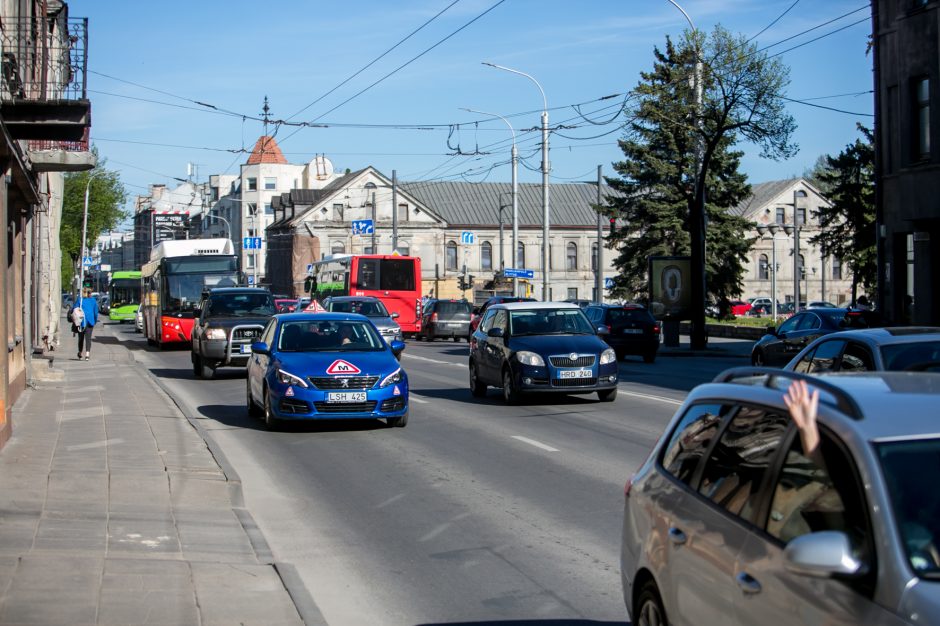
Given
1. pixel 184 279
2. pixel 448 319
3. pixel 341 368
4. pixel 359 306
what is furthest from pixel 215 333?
pixel 448 319

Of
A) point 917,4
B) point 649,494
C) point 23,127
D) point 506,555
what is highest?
point 917,4

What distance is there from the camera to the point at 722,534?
13.8ft

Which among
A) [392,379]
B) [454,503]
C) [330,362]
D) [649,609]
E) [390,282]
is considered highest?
[390,282]

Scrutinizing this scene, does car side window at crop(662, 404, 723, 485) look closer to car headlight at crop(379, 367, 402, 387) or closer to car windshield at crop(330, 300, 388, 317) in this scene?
car headlight at crop(379, 367, 402, 387)

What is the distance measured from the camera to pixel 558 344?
1897 centimetres

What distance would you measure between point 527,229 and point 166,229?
44586mm

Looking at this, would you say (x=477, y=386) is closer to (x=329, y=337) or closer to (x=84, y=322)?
(x=329, y=337)

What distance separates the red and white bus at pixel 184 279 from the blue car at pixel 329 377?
22961 mm

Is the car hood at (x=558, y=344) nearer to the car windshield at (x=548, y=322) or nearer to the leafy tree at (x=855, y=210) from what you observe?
the car windshield at (x=548, y=322)

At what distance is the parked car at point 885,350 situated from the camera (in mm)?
10047

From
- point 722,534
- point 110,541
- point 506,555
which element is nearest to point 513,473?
point 506,555

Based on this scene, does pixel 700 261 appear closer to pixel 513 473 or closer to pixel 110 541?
pixel 513 473

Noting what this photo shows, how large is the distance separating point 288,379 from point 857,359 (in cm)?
748

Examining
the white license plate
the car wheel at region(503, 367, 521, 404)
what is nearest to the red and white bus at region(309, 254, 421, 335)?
the car wheel at region(503, 367, 521, 404)
